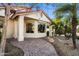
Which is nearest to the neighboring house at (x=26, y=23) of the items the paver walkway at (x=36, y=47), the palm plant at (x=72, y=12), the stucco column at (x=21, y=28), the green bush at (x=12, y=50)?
the stucco column at (x=21, y=28)

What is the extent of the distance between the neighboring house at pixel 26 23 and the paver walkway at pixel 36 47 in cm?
14

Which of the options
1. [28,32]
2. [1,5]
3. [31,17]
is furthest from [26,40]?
[1,5]

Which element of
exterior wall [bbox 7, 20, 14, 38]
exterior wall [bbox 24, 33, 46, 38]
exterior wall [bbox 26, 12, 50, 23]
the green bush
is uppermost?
exterior wall [bbox 26, 12, 50, 23]

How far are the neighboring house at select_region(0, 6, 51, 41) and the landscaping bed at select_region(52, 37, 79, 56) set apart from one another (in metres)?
0.37

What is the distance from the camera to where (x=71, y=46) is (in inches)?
191

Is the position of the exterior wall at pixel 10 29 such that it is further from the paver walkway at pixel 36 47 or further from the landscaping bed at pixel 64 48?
the landscaping bed at pixel 64 48

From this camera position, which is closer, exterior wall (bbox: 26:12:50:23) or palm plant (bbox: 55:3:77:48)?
palm plant (bbox: 55:3:77:48)

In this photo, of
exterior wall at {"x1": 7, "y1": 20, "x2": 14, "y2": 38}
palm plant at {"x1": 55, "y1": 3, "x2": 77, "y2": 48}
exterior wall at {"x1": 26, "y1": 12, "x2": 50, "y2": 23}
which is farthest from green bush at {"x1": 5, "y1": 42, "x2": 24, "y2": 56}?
palm plant at {"x1": 55, "y1": 3, "x2": 77, "y2": 48}

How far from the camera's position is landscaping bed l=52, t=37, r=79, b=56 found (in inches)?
189

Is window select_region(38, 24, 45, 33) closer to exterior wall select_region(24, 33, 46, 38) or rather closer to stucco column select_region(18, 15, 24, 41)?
exterior wall select_region(24, 33, 46, 38)

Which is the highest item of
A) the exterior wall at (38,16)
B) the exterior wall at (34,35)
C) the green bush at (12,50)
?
the exterior wall at (38,16)

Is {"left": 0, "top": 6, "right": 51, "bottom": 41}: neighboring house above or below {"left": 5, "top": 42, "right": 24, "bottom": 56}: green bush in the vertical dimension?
above

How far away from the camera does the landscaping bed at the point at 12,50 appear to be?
190 inches

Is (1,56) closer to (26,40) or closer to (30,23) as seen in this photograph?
(26,40)
